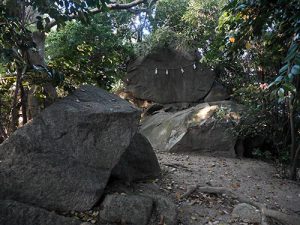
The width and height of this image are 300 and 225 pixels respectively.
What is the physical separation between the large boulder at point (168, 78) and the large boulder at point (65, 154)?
7668 mm

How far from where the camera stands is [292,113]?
21.9 ft

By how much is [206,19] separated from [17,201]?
867cm

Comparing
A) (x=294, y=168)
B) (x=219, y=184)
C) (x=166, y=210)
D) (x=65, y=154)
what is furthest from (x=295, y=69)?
(x=294, y=168)

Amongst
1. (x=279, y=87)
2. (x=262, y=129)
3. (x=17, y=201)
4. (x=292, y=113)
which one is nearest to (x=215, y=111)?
(x=262, y=129)

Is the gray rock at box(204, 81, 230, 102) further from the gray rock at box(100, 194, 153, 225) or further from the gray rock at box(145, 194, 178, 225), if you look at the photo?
the gray rock at box(100, 194, 153, 225)

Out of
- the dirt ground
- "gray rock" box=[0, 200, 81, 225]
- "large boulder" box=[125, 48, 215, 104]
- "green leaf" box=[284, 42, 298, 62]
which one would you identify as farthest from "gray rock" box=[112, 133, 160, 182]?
"large boulder" box=[125, 48, 215, 104]

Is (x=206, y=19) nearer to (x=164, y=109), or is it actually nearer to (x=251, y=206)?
(x=164, y=109)

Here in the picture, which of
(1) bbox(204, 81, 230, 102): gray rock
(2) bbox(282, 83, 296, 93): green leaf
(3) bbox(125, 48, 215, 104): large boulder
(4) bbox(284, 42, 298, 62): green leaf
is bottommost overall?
(2) bbox(282, 83, 296, 93): green leaf

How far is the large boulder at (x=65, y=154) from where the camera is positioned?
411cm

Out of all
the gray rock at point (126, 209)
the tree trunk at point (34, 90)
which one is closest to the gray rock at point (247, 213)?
the gray rock at point (126, 209)

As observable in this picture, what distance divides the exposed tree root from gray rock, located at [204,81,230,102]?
639cm

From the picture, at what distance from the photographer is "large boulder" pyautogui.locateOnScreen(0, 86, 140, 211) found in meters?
4.11

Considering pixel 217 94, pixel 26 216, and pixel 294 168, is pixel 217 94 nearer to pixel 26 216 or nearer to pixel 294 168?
pixel 294 168

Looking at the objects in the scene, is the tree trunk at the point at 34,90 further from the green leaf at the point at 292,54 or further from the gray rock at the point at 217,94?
the gray rock at the point at 217,94
